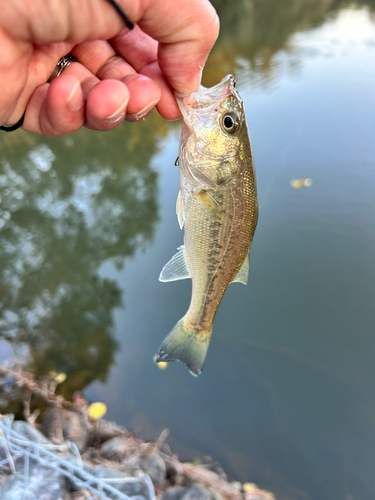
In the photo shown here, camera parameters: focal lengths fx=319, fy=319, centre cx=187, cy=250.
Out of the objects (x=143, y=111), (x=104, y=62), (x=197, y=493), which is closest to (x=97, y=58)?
(x=104, y=62)

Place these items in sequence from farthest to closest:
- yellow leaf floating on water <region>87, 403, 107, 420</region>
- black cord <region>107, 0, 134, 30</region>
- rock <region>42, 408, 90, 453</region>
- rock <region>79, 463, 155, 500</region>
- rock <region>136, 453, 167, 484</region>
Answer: yellow leaf floating on water <region>87, 403, 107, 420</region>
rock <region>42, 408, 90, 453</region>
rock <region>136, 453, 167, 484</region>
rock <region>79, 463, 155, 500</region>
black cord <region>107, 0, 134, 30</region>

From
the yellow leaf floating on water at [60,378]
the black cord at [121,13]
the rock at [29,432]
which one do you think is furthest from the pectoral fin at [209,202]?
the yellow leaf floating on water at [60,378]

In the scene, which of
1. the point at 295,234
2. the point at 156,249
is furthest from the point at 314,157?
the point at 156,249

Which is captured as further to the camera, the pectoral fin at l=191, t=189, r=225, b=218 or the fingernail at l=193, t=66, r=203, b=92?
the pectoral fin at l=191, t=189, r=225, b=218

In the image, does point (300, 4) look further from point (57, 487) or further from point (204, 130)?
point (57, 487)

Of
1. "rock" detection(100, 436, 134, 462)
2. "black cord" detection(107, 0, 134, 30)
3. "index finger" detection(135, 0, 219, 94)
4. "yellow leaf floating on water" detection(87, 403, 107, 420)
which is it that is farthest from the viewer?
"yellow leaf floating on water" detection(87, 403, 107, 420)

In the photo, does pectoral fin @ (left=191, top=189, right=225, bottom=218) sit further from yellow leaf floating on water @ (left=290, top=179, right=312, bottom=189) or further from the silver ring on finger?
yellow leaf floating on water @ (left=290, top=179, right=312, bottom=189)

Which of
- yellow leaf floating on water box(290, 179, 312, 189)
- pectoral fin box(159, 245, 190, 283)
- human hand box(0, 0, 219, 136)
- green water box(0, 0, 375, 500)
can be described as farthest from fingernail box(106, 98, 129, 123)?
yellow leaf floating on water box(290, 179, 312, 189)
